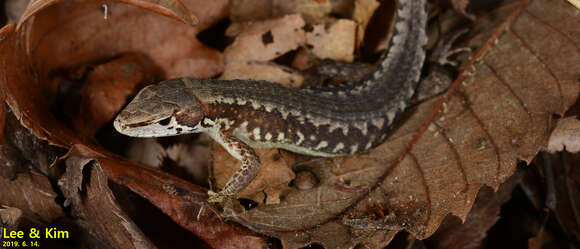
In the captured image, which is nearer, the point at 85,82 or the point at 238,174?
the point at 238,174

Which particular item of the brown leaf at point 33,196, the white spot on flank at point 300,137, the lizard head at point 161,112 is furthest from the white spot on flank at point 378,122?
the brown leaf at point 33,196

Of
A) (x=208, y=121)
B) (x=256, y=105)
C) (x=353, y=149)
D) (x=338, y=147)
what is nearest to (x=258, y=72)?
(x=256, y=105)

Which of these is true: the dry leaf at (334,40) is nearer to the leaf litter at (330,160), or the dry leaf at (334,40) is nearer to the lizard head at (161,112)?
the leaf litter at (330,160)

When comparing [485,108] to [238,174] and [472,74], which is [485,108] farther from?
[238,174]

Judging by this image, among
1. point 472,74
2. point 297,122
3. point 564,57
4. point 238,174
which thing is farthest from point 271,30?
point 564,57

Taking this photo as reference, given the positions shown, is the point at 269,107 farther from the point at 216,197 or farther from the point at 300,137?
the point at 216,197

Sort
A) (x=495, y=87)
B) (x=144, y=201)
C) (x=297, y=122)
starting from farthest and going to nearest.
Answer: (x=495, y=87), (x=297, y=122), (x=144, y=201)
